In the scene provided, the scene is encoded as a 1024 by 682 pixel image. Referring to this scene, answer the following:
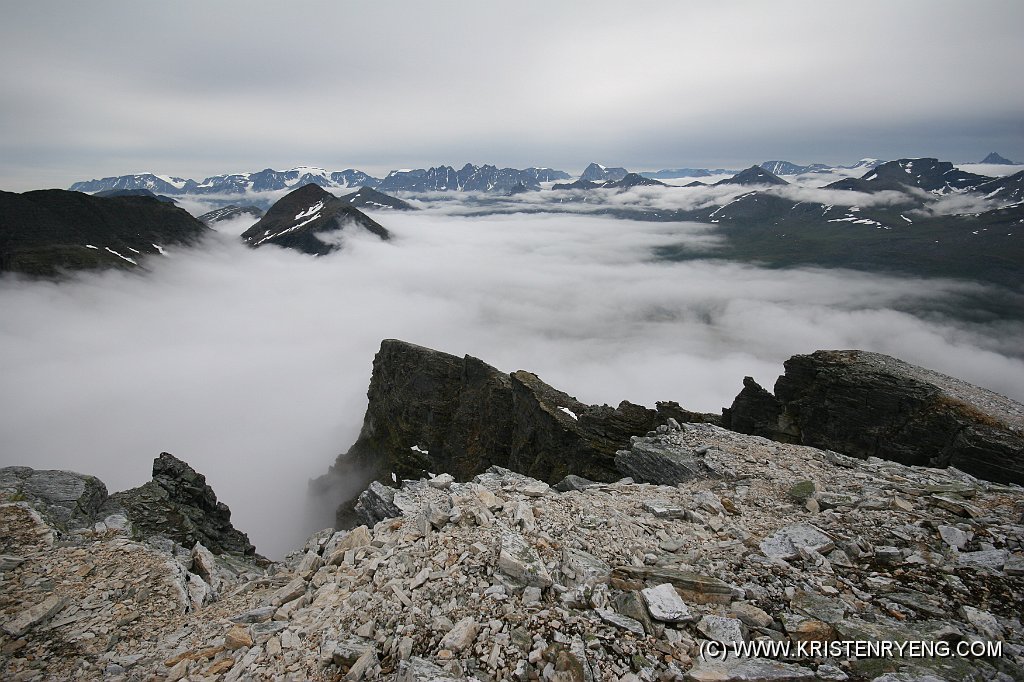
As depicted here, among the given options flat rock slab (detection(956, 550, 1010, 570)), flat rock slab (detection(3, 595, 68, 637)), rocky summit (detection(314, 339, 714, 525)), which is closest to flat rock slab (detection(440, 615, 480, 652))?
flat rock slab (detection(956, 550, 1010, 570))

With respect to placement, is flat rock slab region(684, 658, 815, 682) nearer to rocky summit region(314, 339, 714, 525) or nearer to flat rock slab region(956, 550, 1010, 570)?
flat rock slab region(956, 550, 1010, 570)

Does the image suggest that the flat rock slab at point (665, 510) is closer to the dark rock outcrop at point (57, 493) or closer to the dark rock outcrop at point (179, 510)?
the dark rock outcrop at point (179, 510)

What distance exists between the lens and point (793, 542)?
1172 centimetres

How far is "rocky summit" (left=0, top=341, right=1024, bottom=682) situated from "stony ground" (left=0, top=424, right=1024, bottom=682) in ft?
0.17

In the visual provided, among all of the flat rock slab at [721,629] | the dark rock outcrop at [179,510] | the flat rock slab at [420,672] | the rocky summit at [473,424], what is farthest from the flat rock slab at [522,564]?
the rocky summit at [473,424]

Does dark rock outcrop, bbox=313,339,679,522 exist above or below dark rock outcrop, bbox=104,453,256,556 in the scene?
below

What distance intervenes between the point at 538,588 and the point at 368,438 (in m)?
80.6

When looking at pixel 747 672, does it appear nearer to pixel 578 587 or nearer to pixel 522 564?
pixel 578 587

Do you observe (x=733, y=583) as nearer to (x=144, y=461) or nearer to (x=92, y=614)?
(x=92, y=614)

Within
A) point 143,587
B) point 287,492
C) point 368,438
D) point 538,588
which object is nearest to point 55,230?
point 287,492

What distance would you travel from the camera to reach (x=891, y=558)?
10914 mm

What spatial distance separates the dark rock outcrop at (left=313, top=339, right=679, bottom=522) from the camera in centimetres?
4331

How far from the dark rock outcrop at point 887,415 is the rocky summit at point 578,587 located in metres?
9.20

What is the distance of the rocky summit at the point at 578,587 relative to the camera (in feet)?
27.7
